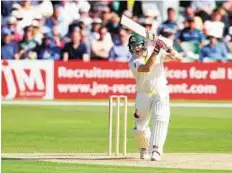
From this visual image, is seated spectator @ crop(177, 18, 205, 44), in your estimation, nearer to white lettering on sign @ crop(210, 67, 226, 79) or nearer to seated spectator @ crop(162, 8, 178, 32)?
seated spectator @ crop(162, 8, 178, 32)

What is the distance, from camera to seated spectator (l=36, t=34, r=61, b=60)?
27562 millimetres

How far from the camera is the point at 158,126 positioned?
1287cm

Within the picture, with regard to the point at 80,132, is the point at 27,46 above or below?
above

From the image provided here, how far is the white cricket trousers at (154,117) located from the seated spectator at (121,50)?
46.4 ft

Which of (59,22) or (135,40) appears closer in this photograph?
(135,40)

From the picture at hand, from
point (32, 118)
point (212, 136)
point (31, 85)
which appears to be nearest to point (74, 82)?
point (31, 85)

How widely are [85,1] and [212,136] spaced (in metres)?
12.2

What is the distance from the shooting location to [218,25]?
28.5 m

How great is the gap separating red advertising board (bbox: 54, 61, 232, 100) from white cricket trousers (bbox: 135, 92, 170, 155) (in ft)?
44.5

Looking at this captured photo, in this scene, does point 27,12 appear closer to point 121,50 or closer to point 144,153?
point 121,50

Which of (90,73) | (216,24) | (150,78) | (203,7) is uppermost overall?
(203,7)

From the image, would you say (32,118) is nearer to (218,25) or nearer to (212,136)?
(212,136)

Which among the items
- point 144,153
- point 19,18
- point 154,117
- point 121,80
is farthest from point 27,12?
point 154,117

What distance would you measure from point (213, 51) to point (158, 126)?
15.0m
